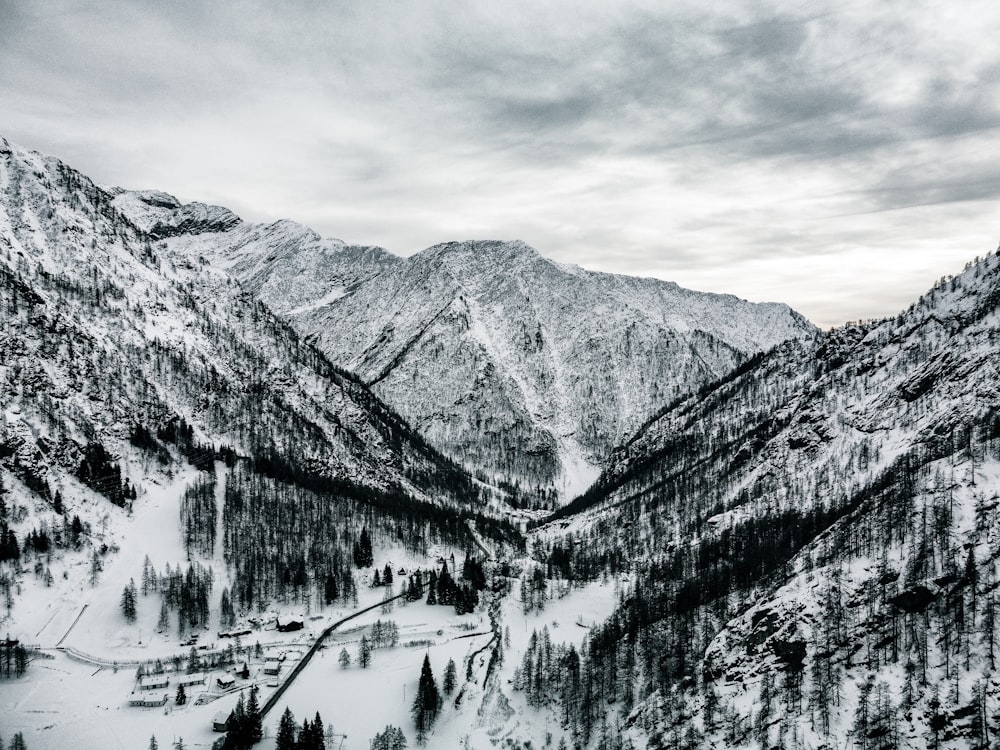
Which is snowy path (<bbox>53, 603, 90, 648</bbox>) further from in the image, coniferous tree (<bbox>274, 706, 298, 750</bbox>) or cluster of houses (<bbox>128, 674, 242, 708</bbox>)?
coniferous tree (<bbox>274, 706, 298, 750</bbox>)

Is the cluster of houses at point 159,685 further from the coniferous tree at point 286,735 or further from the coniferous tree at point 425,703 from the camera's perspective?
the coniferous tree at point 425,703

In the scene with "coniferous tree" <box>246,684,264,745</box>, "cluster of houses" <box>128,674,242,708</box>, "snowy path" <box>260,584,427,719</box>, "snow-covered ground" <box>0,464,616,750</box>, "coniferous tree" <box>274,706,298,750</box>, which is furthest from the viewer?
"snowy path" <box>260,584,427,719</box>

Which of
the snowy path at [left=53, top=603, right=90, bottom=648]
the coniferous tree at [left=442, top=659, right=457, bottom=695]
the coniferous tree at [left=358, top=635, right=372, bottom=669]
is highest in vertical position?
the snowy path at [left=53, top=603, right=90, bottom=648]

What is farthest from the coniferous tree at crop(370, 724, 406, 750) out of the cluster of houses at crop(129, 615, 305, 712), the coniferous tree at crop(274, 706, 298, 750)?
the cluster of houses at crop(129, 615, 305, 712)

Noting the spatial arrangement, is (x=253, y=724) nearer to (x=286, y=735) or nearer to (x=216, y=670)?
(x=286, y=735)

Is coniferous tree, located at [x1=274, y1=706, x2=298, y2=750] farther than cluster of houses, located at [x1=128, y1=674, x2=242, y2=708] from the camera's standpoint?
No

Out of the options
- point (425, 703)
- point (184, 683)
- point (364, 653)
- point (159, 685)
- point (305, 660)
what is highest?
point (364, 653)

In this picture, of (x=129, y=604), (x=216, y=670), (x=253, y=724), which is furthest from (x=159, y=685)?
(x=129, y=604)

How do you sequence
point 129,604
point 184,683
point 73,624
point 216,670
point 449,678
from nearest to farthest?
point 184,683
point 449,678
point 216,670
point 73,624
point 129,604

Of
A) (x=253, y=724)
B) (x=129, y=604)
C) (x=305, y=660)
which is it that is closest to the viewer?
(x=253, y=724)

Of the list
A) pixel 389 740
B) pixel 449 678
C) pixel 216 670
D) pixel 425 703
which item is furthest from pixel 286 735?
pixel 216 670

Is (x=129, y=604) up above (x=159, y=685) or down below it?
above

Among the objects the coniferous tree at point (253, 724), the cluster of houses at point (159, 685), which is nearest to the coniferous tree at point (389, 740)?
the coniferous tree at point (253, 724)

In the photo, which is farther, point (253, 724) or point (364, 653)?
point (364, 653)
